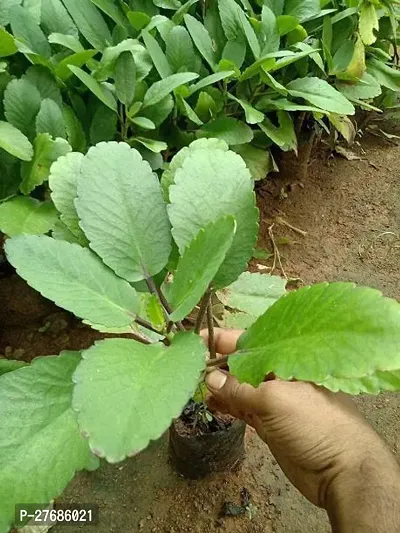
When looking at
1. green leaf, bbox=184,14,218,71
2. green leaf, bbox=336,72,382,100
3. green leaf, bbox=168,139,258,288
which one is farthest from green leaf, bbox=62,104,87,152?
green leaf, bbox=336,72,382,100

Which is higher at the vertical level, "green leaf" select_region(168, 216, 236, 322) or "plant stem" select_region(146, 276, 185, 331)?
"green leaf" select_region(168, 216, 236, 322)

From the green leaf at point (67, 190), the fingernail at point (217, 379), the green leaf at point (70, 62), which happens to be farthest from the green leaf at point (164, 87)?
the fingernail at point (217, 379)

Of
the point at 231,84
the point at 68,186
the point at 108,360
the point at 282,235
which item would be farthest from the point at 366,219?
the point at 108,360

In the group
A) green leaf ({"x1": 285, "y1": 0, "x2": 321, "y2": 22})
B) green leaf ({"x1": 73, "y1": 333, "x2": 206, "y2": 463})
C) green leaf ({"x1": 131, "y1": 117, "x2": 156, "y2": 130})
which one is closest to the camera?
green leaf ({"x1": 73, "y1": 333, "x2": 206, "y2": 463})

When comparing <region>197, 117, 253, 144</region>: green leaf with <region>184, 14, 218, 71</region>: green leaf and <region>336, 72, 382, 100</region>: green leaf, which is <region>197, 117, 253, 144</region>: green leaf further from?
<region>336, 72, 382, 100</region>: green leaf

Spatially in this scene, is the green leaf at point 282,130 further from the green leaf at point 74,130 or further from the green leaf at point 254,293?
the green leaf at point 254,293

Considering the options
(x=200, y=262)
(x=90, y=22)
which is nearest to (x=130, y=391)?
(x=200, y=262)
